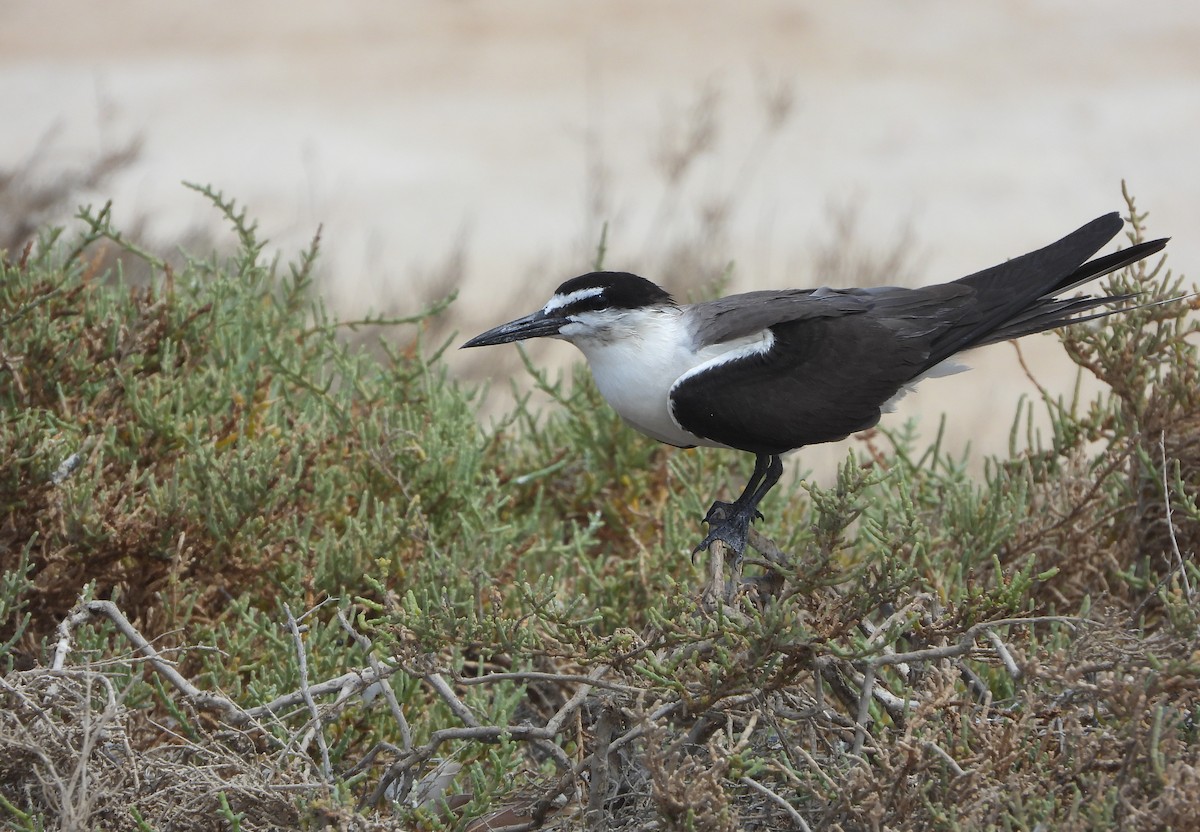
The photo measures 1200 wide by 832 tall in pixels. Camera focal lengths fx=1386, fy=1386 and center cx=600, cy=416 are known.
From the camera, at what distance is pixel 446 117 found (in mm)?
13828

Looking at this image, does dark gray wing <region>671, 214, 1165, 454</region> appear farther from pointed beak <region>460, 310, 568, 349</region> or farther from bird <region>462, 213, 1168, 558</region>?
pointed beak <region>460, 310, 568, 349</region>

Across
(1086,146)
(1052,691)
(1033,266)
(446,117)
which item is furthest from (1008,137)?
(1052,691)

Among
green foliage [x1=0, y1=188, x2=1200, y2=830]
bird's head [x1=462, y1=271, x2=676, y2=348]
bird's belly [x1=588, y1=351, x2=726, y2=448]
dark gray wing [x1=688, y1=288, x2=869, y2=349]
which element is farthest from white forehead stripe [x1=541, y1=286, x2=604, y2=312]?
green foliage [x1=0, y1=188, x2=1200, y2=830]

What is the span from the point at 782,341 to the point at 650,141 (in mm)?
9304

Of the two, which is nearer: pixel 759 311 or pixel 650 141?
pixel 759 311

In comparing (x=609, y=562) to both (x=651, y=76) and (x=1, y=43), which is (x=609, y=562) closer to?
(x=651, y=76)

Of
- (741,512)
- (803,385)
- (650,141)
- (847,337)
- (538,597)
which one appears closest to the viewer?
(538,597)

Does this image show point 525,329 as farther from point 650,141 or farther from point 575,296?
point 650,141

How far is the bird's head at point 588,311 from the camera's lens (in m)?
3.76

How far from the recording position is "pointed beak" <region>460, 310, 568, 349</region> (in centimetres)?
375

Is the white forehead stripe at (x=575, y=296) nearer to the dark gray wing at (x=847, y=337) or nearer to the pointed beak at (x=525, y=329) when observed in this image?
the pointed beak at (x=525, y=329)

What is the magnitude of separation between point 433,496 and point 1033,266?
6.53 ft

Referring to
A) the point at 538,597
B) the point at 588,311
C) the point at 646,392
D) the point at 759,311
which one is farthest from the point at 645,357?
the point at 538,597

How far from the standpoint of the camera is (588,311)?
378 cm
